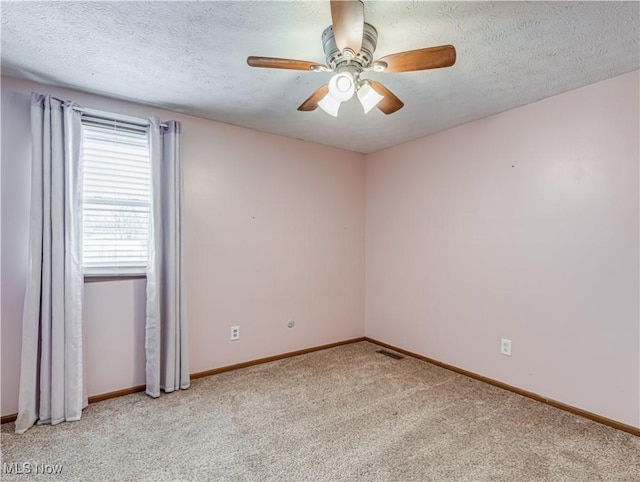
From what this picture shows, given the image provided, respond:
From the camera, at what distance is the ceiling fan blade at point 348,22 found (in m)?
1.28

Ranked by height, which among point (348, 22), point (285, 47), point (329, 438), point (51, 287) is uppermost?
point (285, 47)

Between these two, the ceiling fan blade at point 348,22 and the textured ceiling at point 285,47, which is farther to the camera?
the textured ceiling at point 285,47

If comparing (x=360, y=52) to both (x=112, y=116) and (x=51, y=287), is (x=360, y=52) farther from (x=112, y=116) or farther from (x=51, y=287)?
(x=51, y=287)

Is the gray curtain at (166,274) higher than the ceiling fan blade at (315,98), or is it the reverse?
the ceiling fan blade at (315,98)

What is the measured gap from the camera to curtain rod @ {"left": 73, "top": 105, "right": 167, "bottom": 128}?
242 centimetres

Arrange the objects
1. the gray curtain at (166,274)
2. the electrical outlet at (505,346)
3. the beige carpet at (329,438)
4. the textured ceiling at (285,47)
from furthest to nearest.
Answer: the electrical outlet at (505,346) < the gray curtain at (166,274) < the beige carpet at (329,438) < the textured ceiling at (285,47)

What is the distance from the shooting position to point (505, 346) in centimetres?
278

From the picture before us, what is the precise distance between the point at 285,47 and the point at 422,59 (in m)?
0.76

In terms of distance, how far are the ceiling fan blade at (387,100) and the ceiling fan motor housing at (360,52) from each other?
0.15 metres

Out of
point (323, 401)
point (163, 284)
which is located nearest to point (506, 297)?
point (323, 401)

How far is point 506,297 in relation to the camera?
278 centimetres

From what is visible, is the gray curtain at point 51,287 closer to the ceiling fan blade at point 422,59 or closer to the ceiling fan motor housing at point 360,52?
the ceiling fan motor housing at point 360,52

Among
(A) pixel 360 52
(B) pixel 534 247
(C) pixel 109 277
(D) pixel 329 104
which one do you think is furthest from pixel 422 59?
(C) pixel 109 277

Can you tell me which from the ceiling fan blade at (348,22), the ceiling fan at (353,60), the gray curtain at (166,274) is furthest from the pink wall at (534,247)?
the gray curtain at (166,274)
